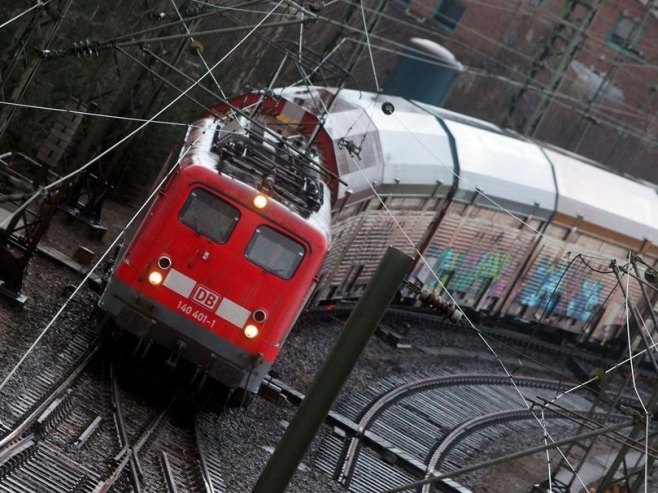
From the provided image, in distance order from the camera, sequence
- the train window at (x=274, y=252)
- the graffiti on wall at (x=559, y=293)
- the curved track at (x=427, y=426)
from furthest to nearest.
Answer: the graffiti on wall at (x=559, y=293), the curved track at (x=427, y=426), the train window at (x=274, y=252)

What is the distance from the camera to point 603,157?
63312mm

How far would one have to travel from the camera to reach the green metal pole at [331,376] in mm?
8516

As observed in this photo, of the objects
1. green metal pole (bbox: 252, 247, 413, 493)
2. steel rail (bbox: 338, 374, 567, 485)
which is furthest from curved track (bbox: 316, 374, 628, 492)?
green metal pole (bbox: 252, 247, 413, 493)

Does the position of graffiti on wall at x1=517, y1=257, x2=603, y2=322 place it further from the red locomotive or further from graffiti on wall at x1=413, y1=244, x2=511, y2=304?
the red locomotive

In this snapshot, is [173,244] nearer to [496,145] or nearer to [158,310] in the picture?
[158,310]

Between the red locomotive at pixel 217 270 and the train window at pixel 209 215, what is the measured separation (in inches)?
0.4

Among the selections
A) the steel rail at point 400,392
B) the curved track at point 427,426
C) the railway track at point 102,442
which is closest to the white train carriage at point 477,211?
the steel rail at point 400,392

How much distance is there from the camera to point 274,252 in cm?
1541

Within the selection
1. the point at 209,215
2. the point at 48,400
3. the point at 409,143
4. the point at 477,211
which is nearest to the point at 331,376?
the point at 48,400

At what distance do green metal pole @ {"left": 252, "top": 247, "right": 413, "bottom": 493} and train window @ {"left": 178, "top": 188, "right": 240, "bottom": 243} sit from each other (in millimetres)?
6861

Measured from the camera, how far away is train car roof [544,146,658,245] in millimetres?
30281

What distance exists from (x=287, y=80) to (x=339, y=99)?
17729mm

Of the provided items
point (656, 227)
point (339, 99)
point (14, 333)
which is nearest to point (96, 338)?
point (14, 333)

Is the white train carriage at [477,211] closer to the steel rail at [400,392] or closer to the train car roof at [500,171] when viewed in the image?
the train car roof at [500,171]
